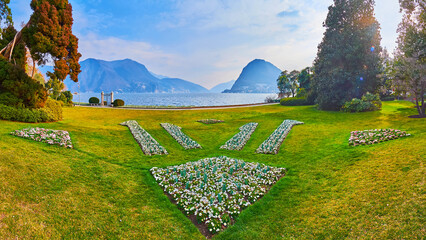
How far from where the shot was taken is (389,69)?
19.2 meters

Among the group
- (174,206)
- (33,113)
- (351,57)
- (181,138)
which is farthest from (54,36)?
(351,57)

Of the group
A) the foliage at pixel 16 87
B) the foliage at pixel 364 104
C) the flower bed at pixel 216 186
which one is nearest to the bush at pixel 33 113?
the foliage at pixel 16 87

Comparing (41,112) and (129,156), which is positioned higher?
(41,112)

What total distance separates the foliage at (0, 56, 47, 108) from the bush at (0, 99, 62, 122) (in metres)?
0.51

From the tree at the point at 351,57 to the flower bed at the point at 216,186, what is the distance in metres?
23.8

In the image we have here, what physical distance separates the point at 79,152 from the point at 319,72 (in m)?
33.4

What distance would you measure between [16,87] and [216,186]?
1664 cm

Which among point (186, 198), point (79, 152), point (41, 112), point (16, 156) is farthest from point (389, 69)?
point (41, 112)

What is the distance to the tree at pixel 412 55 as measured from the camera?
1675 centimetres

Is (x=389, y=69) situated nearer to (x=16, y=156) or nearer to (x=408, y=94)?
(x=408, y=94)

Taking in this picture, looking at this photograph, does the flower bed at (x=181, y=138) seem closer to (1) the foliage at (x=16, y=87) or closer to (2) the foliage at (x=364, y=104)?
(1) the foliage at (x=16, y=87)

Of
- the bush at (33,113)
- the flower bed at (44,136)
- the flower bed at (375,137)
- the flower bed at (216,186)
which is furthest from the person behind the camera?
the bush at (33,113)

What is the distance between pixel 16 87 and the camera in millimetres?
14906

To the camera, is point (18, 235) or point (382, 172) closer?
point (18, 235)
